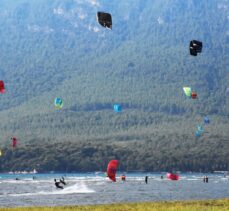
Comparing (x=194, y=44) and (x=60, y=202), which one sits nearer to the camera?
(x=194, y=44)

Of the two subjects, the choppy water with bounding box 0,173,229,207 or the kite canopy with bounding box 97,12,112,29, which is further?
the choppy water with bounding box 0,173,229,207

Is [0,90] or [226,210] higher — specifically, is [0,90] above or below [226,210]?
above

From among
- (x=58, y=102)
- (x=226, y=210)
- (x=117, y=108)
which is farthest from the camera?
(x=117, y=108)

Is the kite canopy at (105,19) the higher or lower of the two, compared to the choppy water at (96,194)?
higher

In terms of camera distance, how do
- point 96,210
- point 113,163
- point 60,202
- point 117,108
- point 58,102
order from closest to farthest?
point 96,210, point 113,163, point 60,202, point 58,102, point 117,108

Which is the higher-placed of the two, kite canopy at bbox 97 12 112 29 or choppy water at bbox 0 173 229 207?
kite canopy at bbox 97 12 112 29

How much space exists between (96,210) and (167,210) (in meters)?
5.92

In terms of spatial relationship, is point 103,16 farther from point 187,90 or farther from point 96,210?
point 187,90

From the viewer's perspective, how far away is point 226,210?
152ft

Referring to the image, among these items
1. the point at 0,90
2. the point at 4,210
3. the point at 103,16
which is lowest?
the point at 4,210

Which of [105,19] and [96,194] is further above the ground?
[105,19]

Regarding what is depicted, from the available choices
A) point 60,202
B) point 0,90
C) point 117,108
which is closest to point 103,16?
point 0,90

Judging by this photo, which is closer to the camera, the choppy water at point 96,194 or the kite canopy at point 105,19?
the kite canopy at point 105,19

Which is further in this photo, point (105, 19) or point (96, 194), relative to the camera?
point (96, 194)
